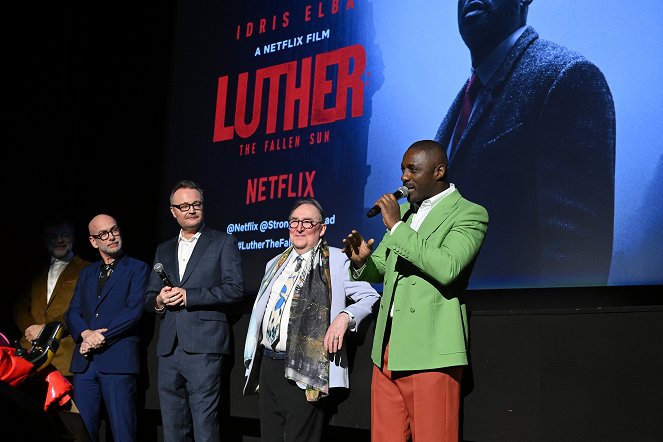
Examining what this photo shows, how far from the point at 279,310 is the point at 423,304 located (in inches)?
32.9

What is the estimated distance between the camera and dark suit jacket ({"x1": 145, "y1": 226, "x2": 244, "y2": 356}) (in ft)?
12.8

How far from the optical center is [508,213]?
3.89m

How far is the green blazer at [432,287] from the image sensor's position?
2793 mm

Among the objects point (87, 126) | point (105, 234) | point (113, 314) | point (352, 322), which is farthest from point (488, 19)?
point (87, 126)

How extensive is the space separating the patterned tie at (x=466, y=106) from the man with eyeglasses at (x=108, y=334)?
173 cm

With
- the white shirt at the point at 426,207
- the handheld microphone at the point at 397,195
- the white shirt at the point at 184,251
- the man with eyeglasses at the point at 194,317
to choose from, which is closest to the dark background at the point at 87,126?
the man with eyeglasses at the point at 194,317

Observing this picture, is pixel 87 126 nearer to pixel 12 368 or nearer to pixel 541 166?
pixel 541 166

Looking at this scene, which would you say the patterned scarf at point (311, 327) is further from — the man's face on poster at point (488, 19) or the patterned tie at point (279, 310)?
the man's face on poster at point (488, 19)

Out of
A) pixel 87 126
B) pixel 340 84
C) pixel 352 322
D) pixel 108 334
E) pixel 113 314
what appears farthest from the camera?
pixel 87 126

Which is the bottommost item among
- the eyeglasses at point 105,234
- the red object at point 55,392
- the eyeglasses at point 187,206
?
the red object at point 55,392

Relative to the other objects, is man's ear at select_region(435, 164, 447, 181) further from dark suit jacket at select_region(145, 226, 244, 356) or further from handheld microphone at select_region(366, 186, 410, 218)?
dark suit jacket at select_region(145, 226, 244, 356)

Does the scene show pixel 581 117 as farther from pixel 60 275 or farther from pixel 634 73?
pixel 60 275

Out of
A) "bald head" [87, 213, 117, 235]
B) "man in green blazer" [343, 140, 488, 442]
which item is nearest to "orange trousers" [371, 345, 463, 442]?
"man in green blazer" [343, 140, 488, 442]

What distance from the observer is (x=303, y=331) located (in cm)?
343
